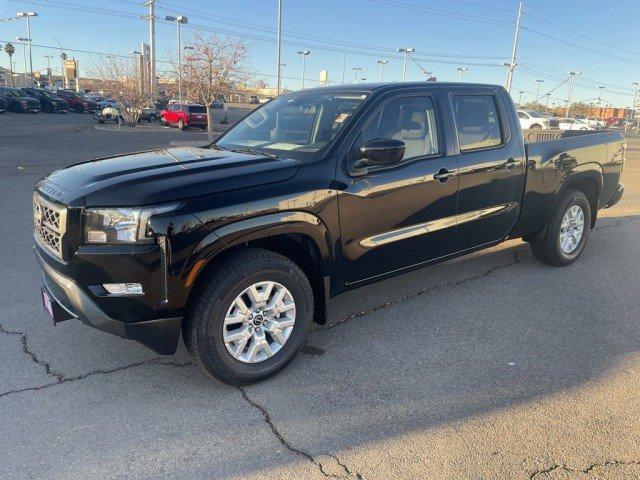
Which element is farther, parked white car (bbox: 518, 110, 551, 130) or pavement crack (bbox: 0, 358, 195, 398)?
parked white car (bbox: 518, 110, 551, 130)

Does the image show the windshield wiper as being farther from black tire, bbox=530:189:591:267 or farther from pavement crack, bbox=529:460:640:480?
black tire, bbox=530:189:591:267

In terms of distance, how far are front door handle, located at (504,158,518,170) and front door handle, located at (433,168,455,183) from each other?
0.81 metres

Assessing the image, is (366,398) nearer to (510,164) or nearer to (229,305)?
(229,305)

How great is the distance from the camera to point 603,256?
20.0ft

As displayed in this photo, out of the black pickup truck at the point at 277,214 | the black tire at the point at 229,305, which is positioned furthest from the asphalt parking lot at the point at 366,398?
the black pickup truck at the point at 277,214

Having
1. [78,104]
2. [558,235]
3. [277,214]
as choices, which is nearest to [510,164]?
[558,235]

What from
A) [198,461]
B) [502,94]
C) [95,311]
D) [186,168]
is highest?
[502,94]

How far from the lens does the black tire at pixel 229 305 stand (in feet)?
9.69

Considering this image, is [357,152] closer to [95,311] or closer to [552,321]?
[95,311]

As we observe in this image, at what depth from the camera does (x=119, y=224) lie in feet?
9.08

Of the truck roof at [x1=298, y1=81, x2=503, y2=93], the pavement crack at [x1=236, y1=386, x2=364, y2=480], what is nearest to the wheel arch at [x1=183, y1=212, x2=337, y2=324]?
the pavement crack at [x1=236, y1=386, x2=364, y2=480]

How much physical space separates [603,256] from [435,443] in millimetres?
4440

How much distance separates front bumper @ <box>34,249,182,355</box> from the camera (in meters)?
2.84

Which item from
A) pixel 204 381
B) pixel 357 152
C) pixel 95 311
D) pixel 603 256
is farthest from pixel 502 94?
pixel 95 311
